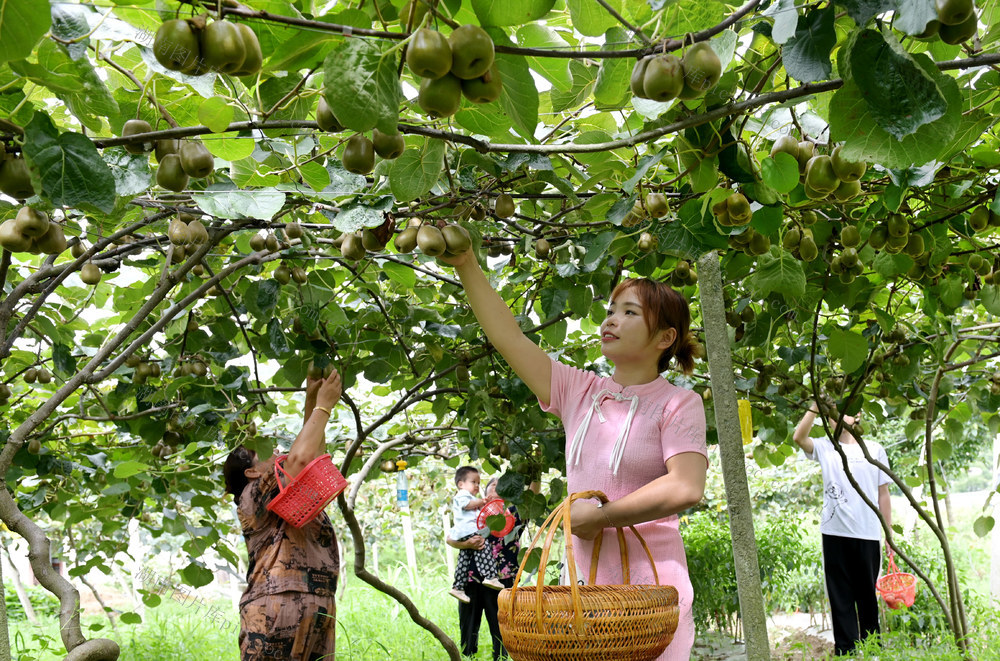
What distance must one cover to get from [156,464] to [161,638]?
12.6ft

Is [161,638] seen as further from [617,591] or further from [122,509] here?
[617,591]

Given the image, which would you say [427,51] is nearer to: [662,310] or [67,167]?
[67,167]

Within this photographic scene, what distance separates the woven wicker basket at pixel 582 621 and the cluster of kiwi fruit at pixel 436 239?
50 cm

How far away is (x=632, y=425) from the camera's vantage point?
67.2 inches

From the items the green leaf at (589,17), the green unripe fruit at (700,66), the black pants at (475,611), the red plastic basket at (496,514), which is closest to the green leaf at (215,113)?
the green leaf at (589,17)

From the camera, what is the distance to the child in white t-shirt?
539 centimetres

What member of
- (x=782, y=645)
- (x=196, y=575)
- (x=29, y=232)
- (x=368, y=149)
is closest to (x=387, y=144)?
(x=368, y=149)

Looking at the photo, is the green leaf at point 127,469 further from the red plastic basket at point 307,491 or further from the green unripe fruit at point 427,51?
the green unripe fruit at point 427,51

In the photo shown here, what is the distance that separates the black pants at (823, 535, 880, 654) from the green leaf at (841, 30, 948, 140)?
3983 mm

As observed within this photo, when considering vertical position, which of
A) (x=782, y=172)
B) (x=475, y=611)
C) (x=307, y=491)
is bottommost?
(x=475, y=611)

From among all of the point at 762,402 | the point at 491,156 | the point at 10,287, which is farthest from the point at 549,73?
the point at 762,402

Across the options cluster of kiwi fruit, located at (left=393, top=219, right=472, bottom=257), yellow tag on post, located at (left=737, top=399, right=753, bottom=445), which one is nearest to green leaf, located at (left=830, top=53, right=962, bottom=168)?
cluster of kiwi fruit, located at (left=393, top=219, right=472, bottom=257)

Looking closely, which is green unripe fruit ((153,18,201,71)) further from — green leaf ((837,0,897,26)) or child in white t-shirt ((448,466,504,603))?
child in white t-shirt ((448,466,504,603))

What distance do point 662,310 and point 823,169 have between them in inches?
25.8
